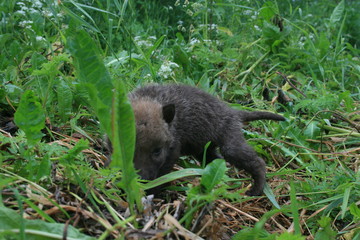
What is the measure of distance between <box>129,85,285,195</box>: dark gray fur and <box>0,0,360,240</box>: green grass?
0.18m

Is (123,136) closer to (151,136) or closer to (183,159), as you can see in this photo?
(151,136)

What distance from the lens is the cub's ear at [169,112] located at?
11.7 feet

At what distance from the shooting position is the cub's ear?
3.55 metres

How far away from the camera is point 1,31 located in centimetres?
507

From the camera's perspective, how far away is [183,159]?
425cm

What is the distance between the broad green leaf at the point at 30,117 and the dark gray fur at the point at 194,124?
3.31 feet

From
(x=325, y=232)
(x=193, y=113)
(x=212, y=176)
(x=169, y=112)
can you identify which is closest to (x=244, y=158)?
(x=193, y=113)

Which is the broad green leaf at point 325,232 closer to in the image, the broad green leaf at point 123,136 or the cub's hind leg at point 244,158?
the cub's hind leg at point 244,158

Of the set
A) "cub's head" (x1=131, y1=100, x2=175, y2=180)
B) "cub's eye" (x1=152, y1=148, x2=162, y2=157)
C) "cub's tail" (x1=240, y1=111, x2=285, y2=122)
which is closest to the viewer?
"cub's head" (x1=131, y1=100, x2=175, y2=180)

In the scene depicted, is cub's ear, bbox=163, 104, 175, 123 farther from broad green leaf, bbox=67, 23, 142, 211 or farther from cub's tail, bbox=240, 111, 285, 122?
broad green leaf, bbox=67, 23, 142, 211

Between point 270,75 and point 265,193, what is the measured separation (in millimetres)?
2536

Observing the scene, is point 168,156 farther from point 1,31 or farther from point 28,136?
point 1,31

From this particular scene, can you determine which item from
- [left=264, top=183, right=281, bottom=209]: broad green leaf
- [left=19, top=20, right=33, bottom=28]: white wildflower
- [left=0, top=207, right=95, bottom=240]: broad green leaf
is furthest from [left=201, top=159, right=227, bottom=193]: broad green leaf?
[left=19, top=20, right=33, bottom=28]: white wildflower

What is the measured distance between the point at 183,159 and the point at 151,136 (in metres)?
1.03
